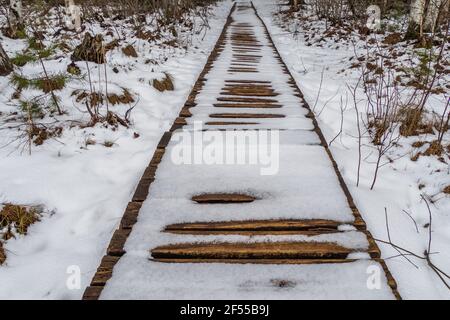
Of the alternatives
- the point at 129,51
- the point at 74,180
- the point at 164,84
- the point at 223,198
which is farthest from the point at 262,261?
the point at 129,51

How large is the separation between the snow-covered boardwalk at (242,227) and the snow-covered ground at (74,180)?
0.26 m

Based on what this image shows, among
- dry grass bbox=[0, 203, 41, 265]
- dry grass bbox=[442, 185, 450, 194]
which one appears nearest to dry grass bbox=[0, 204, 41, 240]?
dry grass bbox=[0, 203, 41, 265]

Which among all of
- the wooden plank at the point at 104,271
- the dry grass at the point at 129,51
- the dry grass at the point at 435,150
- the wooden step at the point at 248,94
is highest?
the dry grass at the point at 129,51

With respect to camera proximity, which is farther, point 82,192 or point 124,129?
point 124,129

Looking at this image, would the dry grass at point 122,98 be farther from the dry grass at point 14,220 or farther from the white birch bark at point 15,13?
the white birch bark at point 15,13

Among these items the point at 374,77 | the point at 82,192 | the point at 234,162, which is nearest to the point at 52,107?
the point at 82,192

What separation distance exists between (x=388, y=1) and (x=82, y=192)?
397 inches

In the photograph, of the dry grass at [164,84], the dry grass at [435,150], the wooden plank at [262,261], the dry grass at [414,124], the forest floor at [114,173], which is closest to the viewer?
the wooden plank at [262,261]

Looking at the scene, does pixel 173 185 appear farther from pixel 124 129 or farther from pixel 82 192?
pixel 124 129

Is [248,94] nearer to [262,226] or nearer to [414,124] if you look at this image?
[414,124]

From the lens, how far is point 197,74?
6.18 metres

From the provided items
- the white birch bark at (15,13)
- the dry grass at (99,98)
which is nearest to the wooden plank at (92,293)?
the dry grass at (99,98)

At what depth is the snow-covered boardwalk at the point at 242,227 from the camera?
6.10 feet

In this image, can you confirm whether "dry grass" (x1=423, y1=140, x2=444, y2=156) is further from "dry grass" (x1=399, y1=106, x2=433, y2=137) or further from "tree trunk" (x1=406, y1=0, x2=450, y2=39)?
"tree trunk" (x1=406, y1=0, x2=450, y2=39)
